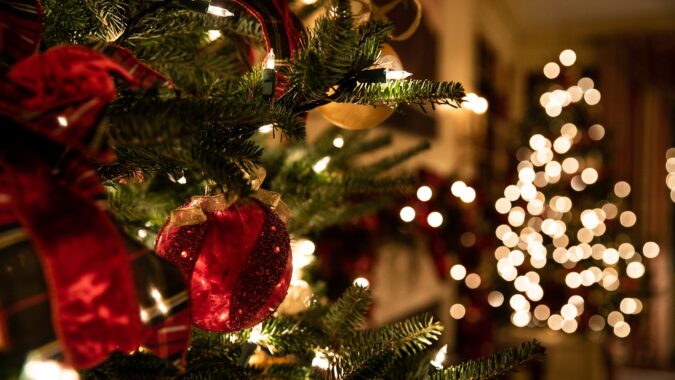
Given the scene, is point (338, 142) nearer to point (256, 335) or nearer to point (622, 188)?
point (256, 335)

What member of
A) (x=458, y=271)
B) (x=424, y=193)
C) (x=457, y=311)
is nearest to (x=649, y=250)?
(x=457, y=311)

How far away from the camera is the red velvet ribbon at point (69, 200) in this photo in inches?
10.1

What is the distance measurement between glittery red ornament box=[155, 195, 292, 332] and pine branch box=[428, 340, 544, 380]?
0.13 metres

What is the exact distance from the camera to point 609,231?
356 centimetres

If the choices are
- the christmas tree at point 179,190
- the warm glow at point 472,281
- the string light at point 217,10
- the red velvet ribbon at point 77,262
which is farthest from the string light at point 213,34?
the warm glow at point 472,281

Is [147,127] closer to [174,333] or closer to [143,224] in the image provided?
[174,333]

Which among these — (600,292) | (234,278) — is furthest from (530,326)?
(234,278)

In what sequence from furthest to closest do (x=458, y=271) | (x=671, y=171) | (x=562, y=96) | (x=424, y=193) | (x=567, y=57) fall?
(x=671, y=171) → (x=567, y=57) → (x=562, y=96) → (x=458, y=271) → (x=424, y=193)

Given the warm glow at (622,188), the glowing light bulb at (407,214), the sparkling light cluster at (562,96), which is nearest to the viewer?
the glowing light bulb at (407,214)

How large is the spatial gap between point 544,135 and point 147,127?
11.6 feet

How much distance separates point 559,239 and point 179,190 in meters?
3.14

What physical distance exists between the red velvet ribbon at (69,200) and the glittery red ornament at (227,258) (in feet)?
0.37

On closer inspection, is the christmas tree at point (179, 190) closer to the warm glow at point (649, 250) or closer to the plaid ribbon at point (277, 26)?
the plaid ribbon at point (277, 26)

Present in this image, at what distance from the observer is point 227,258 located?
0.39 metres
